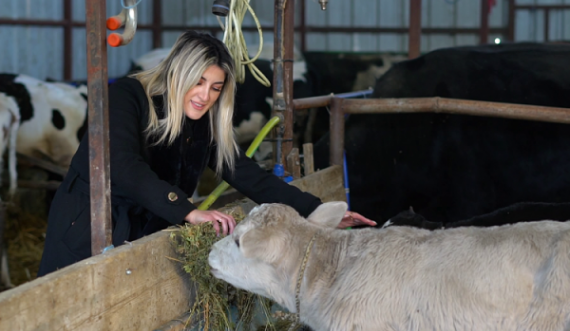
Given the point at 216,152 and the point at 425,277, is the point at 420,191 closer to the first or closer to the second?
the point at 216,152

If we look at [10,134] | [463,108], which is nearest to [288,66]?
A: [463,108]

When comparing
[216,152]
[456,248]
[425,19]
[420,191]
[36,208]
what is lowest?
[36,208]

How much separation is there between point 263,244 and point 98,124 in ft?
2.66

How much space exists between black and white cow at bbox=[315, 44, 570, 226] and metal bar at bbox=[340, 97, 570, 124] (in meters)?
0.95

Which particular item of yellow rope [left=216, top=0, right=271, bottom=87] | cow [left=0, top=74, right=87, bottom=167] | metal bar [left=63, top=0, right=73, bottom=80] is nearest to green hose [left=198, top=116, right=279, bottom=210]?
yellow rope [left=216, top=0, right=271, bottom=87]

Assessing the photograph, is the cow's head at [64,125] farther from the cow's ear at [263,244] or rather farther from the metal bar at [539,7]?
the metal bar at [539,7]

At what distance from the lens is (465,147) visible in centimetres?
570

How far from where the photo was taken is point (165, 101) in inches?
124

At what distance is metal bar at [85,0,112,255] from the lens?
259cm

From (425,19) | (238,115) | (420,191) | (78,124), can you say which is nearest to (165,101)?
(420,191)

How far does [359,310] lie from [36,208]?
6142 mm

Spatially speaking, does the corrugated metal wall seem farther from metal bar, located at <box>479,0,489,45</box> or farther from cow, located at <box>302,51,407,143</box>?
cow, located at <box>302,51,407,143</box>

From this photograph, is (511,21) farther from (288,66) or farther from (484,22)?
(288,66)

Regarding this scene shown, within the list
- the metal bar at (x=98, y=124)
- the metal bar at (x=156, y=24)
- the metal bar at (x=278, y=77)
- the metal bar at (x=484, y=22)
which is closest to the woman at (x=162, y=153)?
the metal bar at (x=98, y=124)
